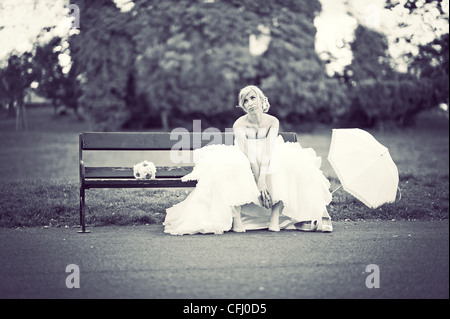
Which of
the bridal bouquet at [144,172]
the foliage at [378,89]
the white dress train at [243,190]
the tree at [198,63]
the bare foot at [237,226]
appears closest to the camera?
the white dress train at [243,190]

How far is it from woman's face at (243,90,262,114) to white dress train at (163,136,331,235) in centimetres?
37

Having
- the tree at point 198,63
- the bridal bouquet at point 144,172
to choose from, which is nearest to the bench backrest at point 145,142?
the bridal bouquet at point 144,172

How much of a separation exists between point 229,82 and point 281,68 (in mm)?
A: 2917

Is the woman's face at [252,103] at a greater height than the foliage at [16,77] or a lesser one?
lesser

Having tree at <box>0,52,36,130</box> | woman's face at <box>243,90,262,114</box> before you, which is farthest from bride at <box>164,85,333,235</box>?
tree at <box>0,52,36,130</box>

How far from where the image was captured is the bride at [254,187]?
19.5 ft

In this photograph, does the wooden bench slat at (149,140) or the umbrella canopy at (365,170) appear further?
the wooden bench slat at (149,140)

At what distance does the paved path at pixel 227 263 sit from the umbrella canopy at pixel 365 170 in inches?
16.5

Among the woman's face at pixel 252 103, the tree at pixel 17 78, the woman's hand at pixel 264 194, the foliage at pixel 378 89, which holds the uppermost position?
the foliage at pixel 378 89

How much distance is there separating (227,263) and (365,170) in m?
2.49

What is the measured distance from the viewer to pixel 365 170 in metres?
6.26

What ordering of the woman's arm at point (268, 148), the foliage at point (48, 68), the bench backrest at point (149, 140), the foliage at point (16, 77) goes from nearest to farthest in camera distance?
the woman's arm at point (268, 148) → the bench backrest at point (149, 140) → the foliage at point (16, 77) → the foliage at point (48, 68)

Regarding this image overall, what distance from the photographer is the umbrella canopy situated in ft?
20.3

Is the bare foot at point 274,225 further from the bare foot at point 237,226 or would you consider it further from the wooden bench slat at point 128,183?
the wooden bench slat at point 128,183
